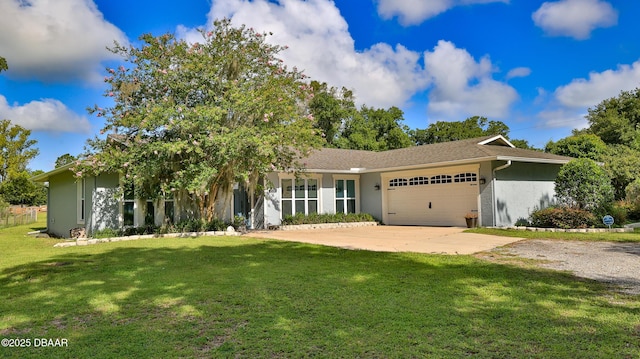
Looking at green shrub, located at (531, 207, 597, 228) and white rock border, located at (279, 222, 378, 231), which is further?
white rock border, located at (279, 222, 378, 231)

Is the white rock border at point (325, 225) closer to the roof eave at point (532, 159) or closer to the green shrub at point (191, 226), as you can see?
the green shrub at point (191, 226)

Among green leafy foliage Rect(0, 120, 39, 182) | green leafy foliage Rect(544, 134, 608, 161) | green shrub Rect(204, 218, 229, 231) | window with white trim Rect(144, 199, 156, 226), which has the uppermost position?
green leafy foliage Rect(0, 120, 39, 182)

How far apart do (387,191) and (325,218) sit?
3.44 metres

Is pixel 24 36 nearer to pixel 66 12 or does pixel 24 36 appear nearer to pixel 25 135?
pixel 66 12

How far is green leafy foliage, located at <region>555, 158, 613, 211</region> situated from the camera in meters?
13.4

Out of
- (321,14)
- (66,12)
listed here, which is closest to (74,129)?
(66,12)

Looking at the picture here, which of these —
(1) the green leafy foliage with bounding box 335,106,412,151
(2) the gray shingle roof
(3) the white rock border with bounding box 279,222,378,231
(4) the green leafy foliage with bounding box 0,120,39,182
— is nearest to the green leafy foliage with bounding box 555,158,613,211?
(2) the gray shingle roof

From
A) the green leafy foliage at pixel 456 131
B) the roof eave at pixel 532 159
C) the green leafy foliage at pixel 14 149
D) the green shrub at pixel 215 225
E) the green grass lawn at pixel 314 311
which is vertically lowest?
the green grass lawn at pixel 314 311

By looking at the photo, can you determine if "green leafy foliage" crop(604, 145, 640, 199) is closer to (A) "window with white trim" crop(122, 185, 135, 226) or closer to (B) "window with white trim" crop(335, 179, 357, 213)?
(B) "window with white trim" crop(335, 179, 357, 213)

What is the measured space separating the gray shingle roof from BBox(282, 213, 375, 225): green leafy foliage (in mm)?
2077

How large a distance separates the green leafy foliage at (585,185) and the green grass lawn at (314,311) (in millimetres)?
8344

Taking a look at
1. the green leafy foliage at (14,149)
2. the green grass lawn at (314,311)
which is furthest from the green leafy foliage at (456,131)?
the green leafy foliage at (14,149)

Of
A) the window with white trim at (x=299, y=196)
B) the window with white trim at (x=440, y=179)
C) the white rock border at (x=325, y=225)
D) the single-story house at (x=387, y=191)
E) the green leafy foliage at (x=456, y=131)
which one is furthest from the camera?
the green leafy foliage at (x=456, y=131)

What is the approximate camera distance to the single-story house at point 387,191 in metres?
14.4
